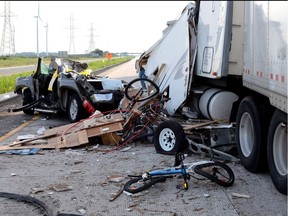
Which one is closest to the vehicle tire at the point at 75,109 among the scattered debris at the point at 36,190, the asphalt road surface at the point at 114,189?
the asphalt road surface at the point at 114,189

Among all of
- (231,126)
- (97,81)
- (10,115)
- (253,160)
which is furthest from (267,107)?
(10,115)

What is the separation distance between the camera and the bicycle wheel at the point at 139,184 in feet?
17.6

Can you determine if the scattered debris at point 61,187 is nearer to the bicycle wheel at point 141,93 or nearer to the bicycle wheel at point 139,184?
the bicycle wheel at point 139,184

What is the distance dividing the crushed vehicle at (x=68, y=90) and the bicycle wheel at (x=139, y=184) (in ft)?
16.5

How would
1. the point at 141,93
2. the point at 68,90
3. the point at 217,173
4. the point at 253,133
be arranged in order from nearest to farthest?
1. the point at 217,173
2. the point at 253,133
3. the point at 141,93
4. the point at 68,90

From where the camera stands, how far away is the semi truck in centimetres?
507

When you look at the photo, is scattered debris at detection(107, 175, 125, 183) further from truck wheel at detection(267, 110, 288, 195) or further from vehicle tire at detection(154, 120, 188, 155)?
truck wheel at detection(267, 110, 288, 195)

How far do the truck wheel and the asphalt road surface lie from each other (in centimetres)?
21

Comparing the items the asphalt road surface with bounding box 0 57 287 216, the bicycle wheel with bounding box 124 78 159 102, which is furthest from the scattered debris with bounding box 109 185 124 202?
the bicycle wheel with bounding box 124 78 159 102

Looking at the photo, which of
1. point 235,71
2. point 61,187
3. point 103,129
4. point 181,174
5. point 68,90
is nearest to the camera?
point 181,174

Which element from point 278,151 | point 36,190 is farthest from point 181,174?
point 36,190

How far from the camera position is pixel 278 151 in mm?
5297

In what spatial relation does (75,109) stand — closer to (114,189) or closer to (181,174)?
(114,189)

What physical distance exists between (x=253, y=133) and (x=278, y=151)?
0.84 metres
